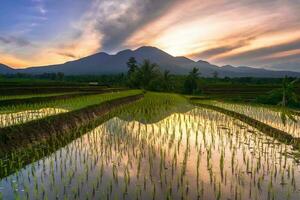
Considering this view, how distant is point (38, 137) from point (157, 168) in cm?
463

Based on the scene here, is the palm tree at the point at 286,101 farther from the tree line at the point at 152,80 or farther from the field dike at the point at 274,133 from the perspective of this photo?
the tree line at the point at 152,80

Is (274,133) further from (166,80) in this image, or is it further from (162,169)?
(166,80)

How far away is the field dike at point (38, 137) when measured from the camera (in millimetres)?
8600

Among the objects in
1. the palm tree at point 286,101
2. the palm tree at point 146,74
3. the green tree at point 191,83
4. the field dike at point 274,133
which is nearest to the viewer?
the palm tree at point 286,101

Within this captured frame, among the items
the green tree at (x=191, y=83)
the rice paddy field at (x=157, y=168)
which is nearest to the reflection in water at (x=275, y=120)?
the rice paddy field at (x=157, y=168)

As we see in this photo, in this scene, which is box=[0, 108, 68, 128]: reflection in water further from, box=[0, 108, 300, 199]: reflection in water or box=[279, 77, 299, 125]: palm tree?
box=[279, 77, 299, 125]: palm tree

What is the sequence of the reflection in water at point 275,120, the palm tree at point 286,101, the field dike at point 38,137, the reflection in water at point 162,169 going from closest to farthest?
the palm tree at point 286,101
the reflection in water at point 162,169
the field dike at point 38,137
the reflection in water at point 275,120

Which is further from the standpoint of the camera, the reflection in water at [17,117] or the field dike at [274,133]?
the field dike at [274,133]

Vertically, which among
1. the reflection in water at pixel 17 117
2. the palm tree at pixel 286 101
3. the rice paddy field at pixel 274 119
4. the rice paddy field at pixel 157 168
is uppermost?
the palm tree at pixel 286 101

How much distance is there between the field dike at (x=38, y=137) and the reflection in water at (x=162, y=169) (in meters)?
0.39

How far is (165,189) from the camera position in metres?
6.64

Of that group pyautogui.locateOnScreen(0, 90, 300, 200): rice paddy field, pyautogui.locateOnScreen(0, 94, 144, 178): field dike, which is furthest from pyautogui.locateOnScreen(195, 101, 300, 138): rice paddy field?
pyautogui.locateOnScreen(0, 94, 144, 178): field dike

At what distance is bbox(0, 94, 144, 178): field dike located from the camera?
860 cm

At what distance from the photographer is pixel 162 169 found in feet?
26.6
